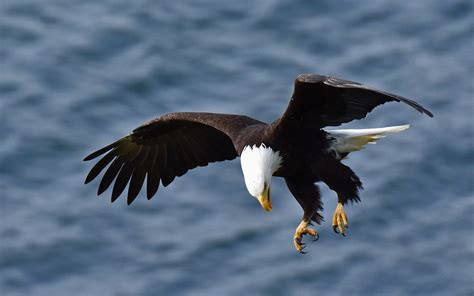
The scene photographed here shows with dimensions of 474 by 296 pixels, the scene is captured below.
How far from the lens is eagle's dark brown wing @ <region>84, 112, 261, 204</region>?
12641 mm

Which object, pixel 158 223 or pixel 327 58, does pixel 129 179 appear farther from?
pixel 327 58

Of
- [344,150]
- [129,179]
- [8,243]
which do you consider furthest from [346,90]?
[8,243]

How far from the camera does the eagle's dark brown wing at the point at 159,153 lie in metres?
12.6

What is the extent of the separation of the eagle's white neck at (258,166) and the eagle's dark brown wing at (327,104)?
0.92ft

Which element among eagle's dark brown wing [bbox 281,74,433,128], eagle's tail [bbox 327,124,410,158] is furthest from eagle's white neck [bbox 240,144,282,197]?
eagle's tail [bbox 327,124,410,158]

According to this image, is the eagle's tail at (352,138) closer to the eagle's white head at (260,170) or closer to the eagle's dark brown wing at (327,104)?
the eagle's dark brown wing at (327,104)

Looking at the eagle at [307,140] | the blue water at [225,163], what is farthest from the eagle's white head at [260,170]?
the blue water at [225,163]

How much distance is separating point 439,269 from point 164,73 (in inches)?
189

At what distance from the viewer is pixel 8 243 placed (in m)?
17.5

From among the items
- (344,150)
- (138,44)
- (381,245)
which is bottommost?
(344,150)

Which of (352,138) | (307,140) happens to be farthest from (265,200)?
(352,138)

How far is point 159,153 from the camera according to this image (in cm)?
1289

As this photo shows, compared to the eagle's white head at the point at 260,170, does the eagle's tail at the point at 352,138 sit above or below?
above

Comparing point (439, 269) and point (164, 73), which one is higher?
point (164, 73)
